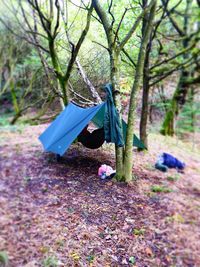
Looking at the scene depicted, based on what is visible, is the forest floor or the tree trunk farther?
the tree trunk

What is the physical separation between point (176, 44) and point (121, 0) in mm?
2887

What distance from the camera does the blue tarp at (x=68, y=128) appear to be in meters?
3.46

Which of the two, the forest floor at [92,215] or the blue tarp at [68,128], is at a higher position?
the blue tarp at [68,128]

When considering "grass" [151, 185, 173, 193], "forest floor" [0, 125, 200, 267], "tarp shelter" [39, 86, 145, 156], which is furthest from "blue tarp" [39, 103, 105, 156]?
"grass" [151, 185, 173, 193]

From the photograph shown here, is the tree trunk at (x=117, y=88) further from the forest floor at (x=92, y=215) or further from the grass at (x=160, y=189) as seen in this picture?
the grass at (x=160, y=189)

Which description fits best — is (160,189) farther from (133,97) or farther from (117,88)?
(117,88)

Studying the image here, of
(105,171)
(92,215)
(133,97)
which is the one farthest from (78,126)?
(92,215)

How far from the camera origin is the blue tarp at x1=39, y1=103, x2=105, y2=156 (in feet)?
11.3

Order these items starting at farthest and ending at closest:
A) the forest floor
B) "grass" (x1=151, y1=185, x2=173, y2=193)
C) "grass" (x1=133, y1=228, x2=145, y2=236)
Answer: "grass" (x1=151, y1=185, x2=173, y2=193), "grass" (x1=133, y1=228, x2=145, y2=236), the forest floor

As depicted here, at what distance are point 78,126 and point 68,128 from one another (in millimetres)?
176

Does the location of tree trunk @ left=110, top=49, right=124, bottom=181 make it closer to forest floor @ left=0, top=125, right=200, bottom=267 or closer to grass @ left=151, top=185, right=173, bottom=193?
forest floor @ left=0, top=125, right=200, bottom=267

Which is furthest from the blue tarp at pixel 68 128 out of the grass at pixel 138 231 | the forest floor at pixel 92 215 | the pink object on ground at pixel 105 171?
the grass at pixel 138 231

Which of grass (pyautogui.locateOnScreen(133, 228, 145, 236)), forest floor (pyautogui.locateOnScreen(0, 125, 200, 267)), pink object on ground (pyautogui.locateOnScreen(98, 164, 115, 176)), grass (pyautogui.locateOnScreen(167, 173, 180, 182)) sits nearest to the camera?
forest floor (pyautogui.locateOnScreen(0, 125, 200, 267))

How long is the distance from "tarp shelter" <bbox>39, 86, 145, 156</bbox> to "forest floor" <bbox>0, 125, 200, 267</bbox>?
367 millimetres
